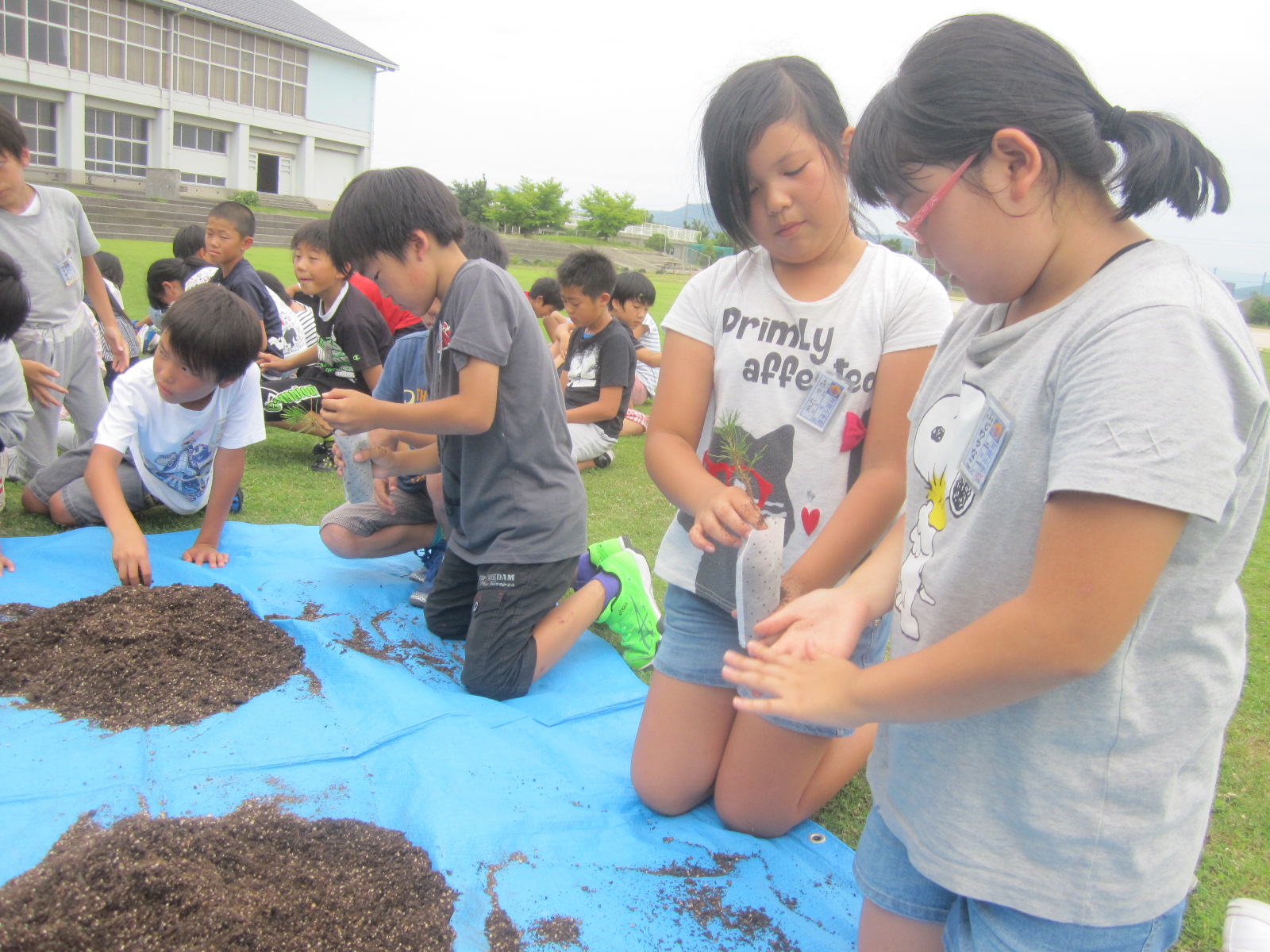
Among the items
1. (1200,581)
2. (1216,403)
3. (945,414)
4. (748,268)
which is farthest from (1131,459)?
(748,268)

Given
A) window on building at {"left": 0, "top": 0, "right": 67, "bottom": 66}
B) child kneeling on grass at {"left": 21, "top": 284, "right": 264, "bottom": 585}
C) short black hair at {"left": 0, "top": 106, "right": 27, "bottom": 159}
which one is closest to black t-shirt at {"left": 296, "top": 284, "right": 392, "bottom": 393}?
child kneeling on grass at {"left": 21, "top": 284, "right": 264, "bottom": 585}

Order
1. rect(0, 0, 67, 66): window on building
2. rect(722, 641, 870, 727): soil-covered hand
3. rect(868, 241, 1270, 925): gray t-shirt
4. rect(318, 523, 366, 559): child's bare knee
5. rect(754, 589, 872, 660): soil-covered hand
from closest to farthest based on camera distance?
rect(868, 241, 1270, 925): gray t-shirt < rect(722, 641, 870, 727): soil-covered hand < rect(754, 589, 872, 660): soil-covered hand < rect(318, 523, 366, 559): child's bare knee < rect(0, 0, 67, 66): window on building

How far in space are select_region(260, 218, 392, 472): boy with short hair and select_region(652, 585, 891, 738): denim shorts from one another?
12.7 ft

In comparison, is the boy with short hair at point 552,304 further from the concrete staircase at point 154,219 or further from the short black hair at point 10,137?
the concrete staircase at point 154,219

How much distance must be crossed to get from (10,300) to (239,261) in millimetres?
2801

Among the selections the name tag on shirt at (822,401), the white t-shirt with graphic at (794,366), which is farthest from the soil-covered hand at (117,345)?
the name tag on shirt at (822,401)

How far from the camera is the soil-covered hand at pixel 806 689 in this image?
122 centimetres

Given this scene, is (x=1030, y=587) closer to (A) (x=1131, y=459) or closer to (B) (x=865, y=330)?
(A) (x=1131, y=459)

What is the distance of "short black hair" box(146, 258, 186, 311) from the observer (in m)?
6.89

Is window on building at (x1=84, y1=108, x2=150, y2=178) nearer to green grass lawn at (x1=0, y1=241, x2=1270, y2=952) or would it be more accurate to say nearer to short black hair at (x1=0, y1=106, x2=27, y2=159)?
green grass lawn at (x1=0, y1=241, x2=1270, y2=952)

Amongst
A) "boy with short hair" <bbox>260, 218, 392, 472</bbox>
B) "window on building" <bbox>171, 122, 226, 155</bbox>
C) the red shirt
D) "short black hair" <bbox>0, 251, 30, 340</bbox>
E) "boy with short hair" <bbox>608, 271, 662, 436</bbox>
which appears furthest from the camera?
"window on building" <bbox>171, 122, 226, 155</bbox>

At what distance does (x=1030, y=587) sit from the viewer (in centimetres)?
109

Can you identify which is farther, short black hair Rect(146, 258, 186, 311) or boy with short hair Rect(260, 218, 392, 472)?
short black hair Rect(146, 258, 186, 311)

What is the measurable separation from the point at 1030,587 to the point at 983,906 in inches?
25.1
